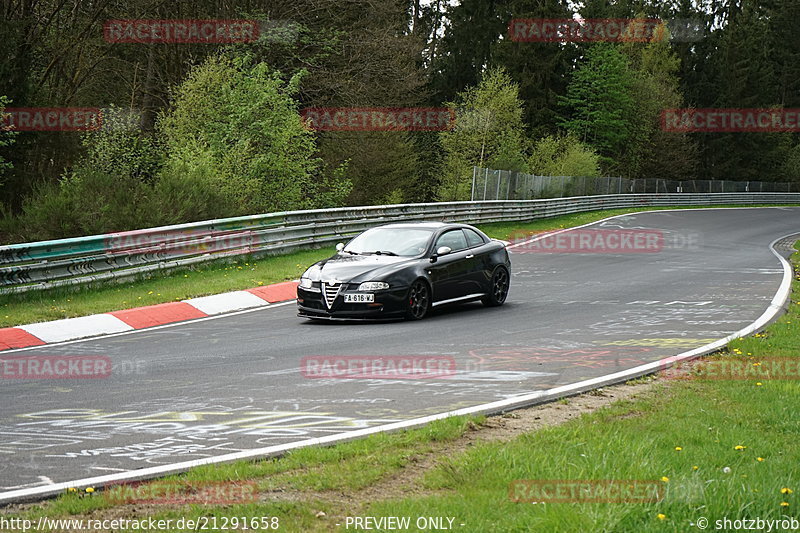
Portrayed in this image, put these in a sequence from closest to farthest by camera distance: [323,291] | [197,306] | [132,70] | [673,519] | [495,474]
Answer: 1. [673,519]
2. [495,474]
3. [323,291]
4. [197,306]
5. [132,70]

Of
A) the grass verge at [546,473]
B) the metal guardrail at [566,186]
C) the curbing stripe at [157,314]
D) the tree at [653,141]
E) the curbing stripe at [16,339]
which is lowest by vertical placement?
the curbing stripe at [16,339]

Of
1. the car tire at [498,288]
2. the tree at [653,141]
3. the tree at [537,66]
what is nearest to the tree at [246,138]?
the car tire at [498,288]

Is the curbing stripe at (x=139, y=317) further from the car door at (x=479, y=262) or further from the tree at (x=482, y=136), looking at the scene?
the tree at (x=482, y=136)

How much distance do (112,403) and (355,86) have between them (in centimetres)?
3322

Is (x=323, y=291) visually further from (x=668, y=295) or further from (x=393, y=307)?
(x=668, y=295)

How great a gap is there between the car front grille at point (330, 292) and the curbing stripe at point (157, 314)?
2.19 m

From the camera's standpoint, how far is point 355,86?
1588 inches

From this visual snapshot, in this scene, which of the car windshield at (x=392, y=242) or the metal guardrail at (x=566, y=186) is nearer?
the car windshield at (x=392, y=242)

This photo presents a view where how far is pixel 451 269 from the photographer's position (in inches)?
588

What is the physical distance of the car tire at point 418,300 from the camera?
13992mm

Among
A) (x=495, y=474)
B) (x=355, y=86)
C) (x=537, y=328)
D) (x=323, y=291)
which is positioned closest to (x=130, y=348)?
(x=323, y=291)

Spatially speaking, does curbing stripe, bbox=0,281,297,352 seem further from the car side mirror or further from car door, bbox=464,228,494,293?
car door, bbox=464,228,494,293

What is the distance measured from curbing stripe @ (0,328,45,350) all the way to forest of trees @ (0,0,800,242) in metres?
6.70

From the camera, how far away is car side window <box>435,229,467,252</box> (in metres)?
15.2
